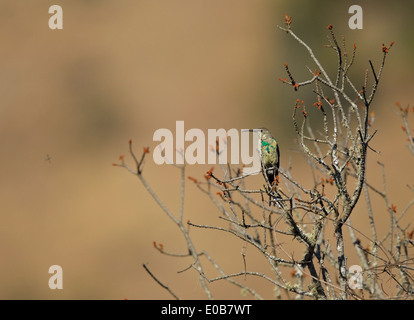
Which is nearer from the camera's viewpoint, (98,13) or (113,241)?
(113,241)

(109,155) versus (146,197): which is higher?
(109,155)

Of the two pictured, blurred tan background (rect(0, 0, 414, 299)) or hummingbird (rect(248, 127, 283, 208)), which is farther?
blurred tan background (rect(0, 0, 414, 299))

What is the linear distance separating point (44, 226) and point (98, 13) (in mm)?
8749

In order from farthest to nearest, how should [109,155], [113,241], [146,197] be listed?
[109,155]
[146,197]
[113,241]

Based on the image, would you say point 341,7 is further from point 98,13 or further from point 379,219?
point 379,219

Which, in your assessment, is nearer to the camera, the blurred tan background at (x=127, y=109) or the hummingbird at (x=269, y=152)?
the hummingbird at (x=269, y=152)

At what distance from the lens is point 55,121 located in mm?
20031

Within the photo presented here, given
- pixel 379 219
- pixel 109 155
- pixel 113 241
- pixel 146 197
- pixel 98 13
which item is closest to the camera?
pixel 379 219

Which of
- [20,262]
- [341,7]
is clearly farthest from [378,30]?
[20,262]

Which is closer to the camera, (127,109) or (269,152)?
(269,152)

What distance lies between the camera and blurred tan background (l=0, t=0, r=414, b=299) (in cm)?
1597

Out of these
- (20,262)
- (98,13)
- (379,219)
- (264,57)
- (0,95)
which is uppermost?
(98,13)

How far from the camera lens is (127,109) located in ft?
67.4

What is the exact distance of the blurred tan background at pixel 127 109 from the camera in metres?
16.0
